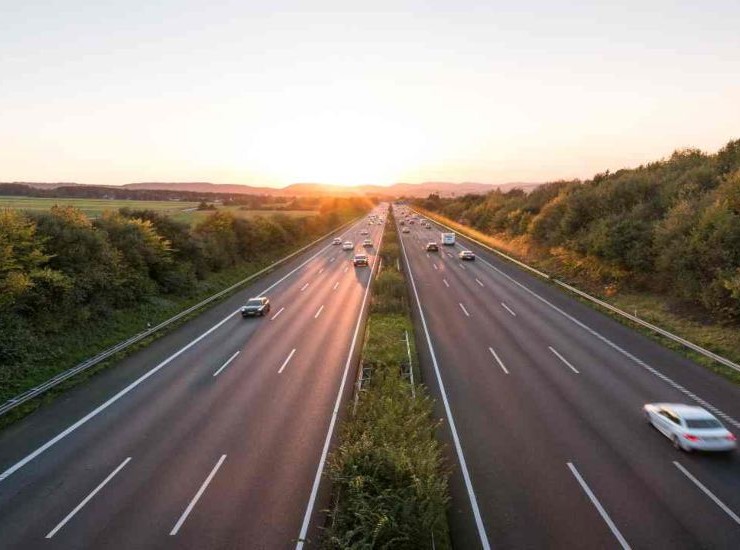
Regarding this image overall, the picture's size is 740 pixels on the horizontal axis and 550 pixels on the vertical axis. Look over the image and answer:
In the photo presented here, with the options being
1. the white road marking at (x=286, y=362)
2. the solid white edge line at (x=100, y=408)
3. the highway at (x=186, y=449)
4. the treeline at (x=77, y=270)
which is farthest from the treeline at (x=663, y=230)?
the treeline at (x=77, y=270)

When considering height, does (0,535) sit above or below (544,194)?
below

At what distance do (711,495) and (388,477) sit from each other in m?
8.34

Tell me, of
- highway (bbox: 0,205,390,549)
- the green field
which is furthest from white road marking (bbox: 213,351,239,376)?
the green field

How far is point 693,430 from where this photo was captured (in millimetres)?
13539

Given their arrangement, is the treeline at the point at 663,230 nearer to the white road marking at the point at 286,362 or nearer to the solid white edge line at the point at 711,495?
the solid white edge line at the point at 711,495

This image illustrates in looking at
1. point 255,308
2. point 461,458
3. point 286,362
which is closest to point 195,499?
point 461,458

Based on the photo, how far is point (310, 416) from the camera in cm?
1645

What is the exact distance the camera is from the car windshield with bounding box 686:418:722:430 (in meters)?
13.6

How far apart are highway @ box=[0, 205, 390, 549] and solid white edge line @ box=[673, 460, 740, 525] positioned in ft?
32.1

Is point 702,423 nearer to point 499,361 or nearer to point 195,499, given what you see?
point 499,361

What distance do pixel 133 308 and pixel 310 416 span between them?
18.2 meters

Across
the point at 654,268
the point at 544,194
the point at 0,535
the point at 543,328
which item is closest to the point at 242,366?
the point at 0,535

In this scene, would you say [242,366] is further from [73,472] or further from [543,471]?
[543,471]

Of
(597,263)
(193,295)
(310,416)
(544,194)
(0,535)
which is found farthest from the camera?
(544,194)
